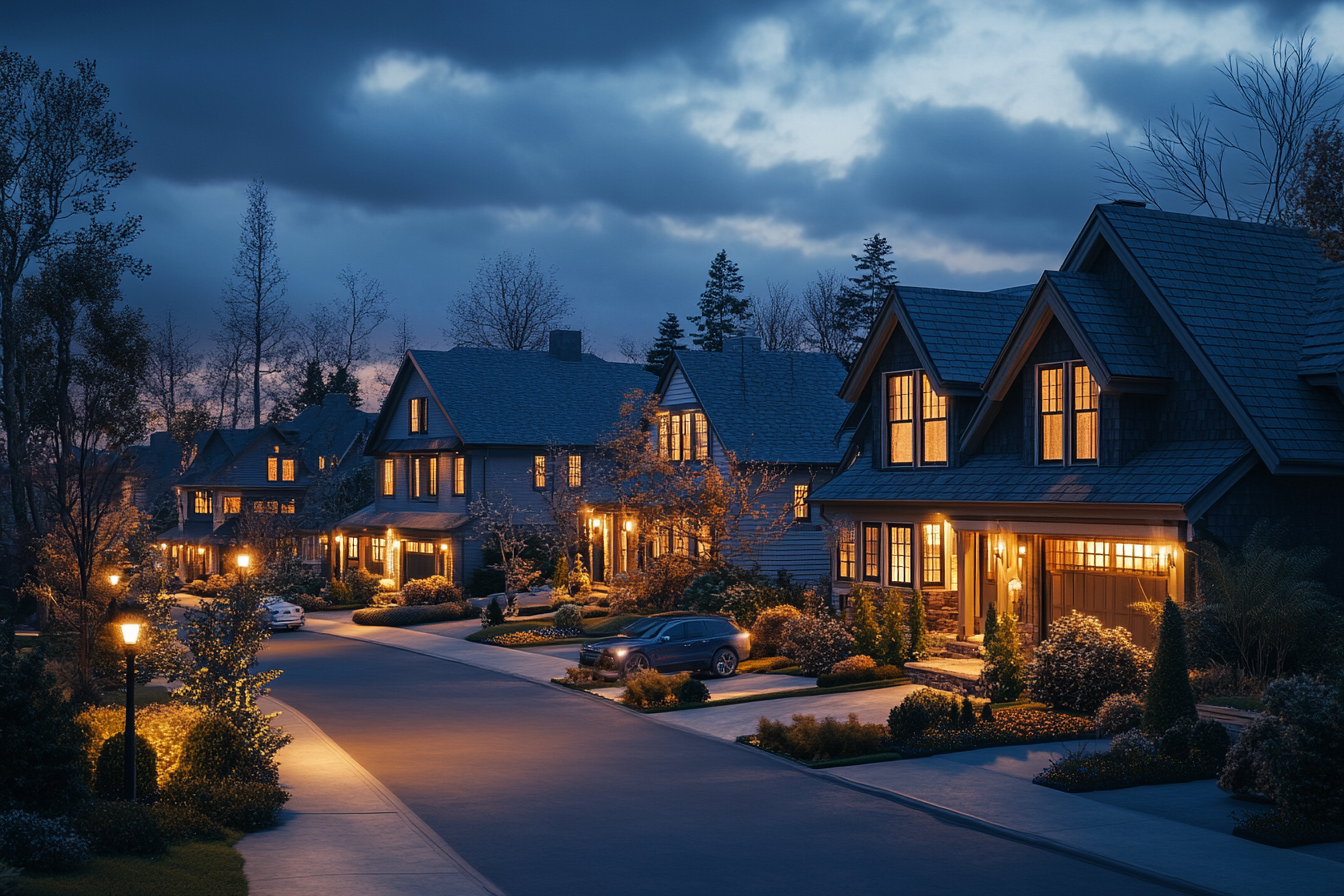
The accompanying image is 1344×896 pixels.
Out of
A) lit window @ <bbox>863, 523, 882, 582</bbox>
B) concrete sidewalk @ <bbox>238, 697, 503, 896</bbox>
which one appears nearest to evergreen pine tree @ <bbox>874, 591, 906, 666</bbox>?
lit window @ <bbox>863, 523, 882, 582</bbox>

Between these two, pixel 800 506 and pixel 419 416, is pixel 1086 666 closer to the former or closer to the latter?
pixel 800 506

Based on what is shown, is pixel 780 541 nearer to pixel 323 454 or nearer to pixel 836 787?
pixel 836 787

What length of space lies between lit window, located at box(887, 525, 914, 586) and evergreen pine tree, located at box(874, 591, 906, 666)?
1.86m

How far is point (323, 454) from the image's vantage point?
73.4 m

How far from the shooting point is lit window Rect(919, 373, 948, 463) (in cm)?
2864

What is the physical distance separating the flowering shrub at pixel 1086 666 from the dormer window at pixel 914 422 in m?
7.42

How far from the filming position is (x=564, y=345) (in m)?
59.5

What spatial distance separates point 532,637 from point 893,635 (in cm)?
1424

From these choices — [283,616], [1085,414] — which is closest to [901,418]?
[1085,414]

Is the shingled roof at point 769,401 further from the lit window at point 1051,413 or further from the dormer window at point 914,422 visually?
the lit window at point 1051,413

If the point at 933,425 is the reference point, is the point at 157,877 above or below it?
below

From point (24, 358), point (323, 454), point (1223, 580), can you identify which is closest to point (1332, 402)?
point (1223, 580)

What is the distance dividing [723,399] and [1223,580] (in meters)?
24.9

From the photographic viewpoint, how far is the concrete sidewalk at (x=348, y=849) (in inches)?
475
